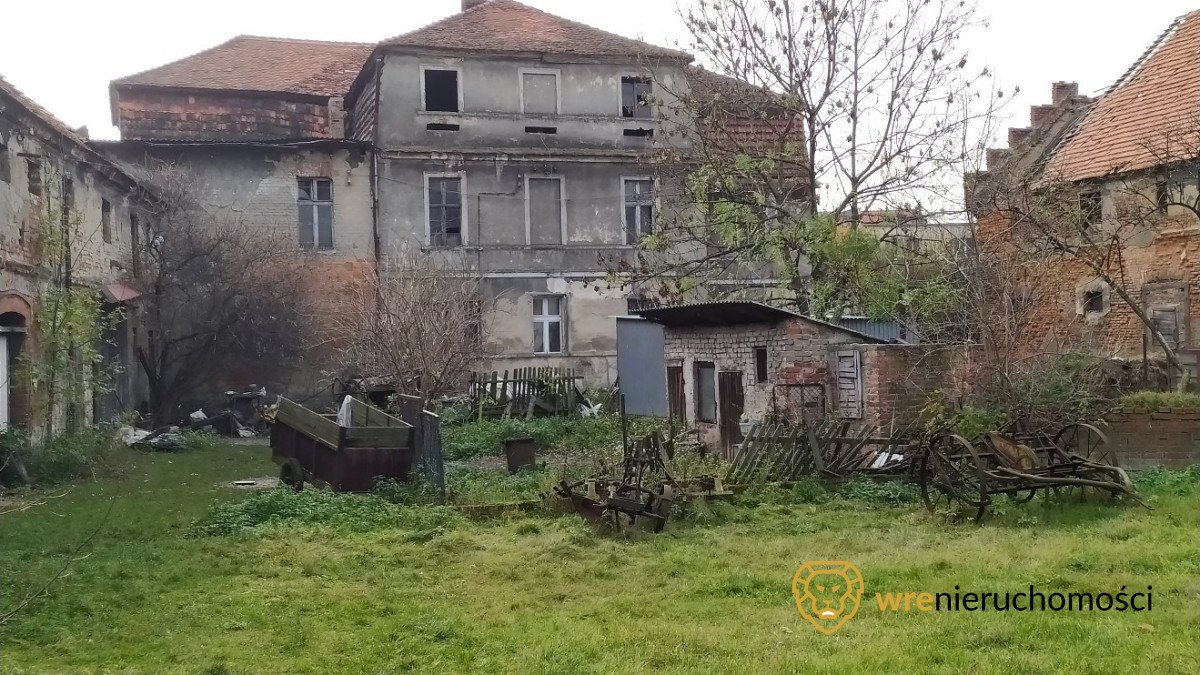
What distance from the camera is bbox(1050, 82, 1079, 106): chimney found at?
25125mm

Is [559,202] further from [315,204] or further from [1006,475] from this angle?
[1006,475]

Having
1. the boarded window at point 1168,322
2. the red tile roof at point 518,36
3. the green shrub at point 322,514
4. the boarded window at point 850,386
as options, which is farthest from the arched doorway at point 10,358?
the boarded window at point 1168,322

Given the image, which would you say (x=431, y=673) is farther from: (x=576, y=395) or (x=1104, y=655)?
(x=576, y=395)

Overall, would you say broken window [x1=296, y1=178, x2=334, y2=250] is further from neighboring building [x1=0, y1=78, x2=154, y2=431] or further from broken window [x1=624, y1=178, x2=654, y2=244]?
broken window [x1=624, y1=178, x2=654, y2=244]

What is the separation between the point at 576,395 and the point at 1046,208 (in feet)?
32.9

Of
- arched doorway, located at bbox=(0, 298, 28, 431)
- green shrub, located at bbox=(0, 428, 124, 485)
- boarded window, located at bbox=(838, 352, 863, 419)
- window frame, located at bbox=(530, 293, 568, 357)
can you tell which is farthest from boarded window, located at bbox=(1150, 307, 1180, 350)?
arched doorway, located at bbox=(0, 298, 28, 431)

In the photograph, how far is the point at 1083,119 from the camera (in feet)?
79.4

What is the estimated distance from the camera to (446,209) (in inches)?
1001

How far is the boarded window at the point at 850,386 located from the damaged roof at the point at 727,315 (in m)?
0.52

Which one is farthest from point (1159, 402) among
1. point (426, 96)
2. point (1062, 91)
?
point (426, 96)

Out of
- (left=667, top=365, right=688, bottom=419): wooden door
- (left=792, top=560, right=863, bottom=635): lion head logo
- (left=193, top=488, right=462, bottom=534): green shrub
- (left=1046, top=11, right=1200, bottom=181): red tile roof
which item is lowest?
(left=792, top=560, right=863, bottom=635): lion head logo

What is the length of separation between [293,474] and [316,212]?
1314 centimetres

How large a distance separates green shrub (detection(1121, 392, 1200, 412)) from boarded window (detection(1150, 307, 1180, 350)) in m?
7.72

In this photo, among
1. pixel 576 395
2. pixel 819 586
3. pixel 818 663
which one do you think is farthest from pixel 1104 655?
pixel 576 395
